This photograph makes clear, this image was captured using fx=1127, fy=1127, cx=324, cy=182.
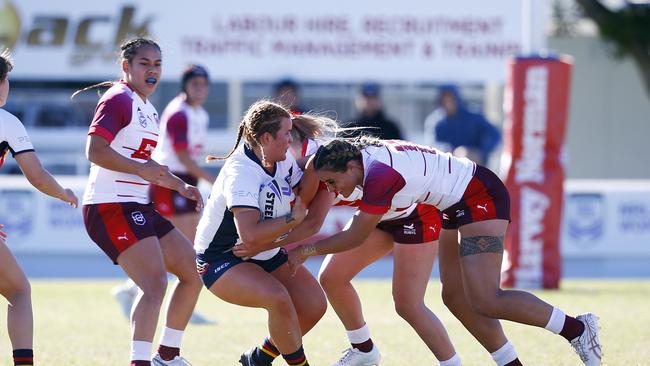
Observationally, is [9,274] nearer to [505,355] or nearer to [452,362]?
[452,362]

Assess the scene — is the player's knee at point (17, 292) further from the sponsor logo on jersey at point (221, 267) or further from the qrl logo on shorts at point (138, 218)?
the sponsor logo on jersey at point (221, 267)

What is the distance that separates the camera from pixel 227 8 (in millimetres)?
18750

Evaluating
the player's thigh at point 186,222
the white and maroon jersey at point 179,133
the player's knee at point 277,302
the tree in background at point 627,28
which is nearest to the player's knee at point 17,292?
the player's knee at point 277,302

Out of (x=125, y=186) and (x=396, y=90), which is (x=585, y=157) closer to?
(x=396, y=90)

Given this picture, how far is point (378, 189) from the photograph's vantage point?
5.83 m

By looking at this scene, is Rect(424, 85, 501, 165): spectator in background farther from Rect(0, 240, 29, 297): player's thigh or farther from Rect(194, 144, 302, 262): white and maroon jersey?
Rect(0, 240, 29, 297): player's thigh

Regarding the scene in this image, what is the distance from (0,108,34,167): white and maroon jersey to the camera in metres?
5.89

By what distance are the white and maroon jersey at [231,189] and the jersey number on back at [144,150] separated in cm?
53

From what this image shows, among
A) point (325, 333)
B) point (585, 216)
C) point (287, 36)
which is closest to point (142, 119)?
point (325, 333)

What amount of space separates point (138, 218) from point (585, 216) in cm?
1042

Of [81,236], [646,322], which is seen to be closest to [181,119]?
[646,322]

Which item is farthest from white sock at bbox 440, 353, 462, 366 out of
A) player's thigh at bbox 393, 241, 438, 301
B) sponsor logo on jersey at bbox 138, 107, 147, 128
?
sponsor logo on jersey at bbox 138, 107, 147, 128

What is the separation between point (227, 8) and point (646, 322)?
11.0 m

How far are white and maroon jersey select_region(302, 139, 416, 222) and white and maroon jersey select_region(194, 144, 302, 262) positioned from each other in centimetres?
24
